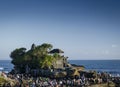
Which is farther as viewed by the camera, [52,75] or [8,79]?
[52,75]

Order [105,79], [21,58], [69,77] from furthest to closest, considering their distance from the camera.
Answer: [21,58]
[69,77]
[105,79]

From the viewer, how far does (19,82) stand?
57719 mm

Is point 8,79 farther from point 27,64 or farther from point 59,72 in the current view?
point 27,64


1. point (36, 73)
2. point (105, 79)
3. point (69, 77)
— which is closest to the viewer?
point (105, 79)

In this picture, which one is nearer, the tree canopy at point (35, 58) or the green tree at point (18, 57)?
the tree canopy at point (35, 58)

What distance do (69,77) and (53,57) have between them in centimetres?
1099

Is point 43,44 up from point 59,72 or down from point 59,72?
up

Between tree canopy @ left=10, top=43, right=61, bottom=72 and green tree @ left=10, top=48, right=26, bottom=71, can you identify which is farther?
green tree @ left=10, top=48, right=26, bottom=71

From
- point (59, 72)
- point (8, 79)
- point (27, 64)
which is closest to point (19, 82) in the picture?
point (8, 79)

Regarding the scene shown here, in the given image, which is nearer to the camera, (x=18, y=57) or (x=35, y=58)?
(x=35, y=58)

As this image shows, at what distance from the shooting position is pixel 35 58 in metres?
76.9

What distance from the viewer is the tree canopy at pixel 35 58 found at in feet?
248

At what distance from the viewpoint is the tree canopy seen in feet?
248

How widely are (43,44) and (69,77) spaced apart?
14.2 m
